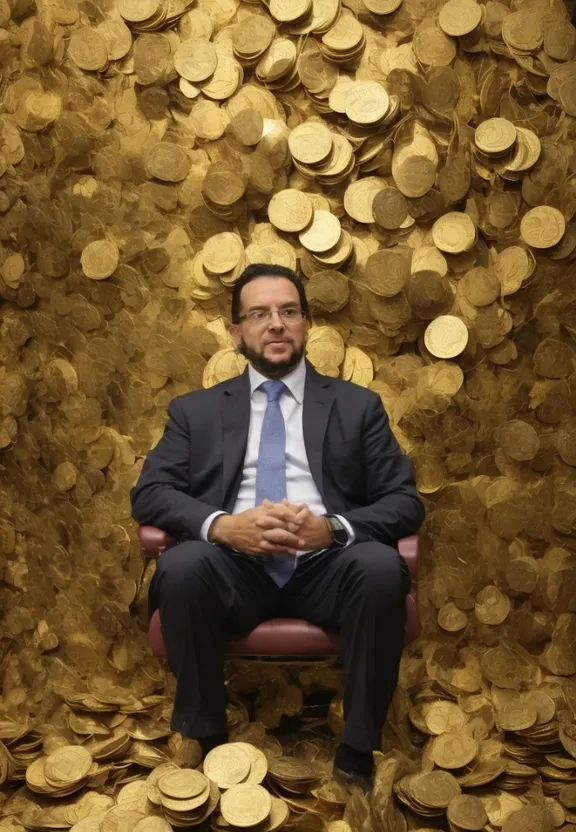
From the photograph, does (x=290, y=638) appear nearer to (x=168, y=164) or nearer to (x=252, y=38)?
(x=168, y=164)

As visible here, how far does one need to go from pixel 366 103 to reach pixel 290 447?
1.19 m

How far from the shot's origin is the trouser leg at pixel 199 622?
3375mm

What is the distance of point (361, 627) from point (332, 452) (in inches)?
23.8

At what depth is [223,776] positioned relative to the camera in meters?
3.41

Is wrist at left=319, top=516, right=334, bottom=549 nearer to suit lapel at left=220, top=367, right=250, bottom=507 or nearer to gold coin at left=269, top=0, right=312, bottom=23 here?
suit lapel at left=220, top=367, right=250, bottom=507

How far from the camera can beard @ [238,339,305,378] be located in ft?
12.3

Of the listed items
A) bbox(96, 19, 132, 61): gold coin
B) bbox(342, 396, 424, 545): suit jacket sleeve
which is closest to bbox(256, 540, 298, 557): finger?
bbox(342, 396, 424, 545): suit jacket sleeve

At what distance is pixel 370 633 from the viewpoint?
3.34 m

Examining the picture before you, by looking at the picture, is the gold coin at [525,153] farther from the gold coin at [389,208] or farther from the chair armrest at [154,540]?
the chair armrest at [154,540]

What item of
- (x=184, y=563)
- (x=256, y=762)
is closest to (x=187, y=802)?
(x=256, y=762)

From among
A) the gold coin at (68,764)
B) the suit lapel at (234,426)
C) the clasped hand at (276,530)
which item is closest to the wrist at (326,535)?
the clasped hand at (276,530)

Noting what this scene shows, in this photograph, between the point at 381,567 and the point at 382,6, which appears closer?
the point at 381,567

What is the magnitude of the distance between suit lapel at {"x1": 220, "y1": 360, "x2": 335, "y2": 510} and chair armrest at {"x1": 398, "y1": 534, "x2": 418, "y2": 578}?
0.92 ft

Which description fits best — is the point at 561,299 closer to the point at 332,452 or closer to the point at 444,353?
the point at 444,353
